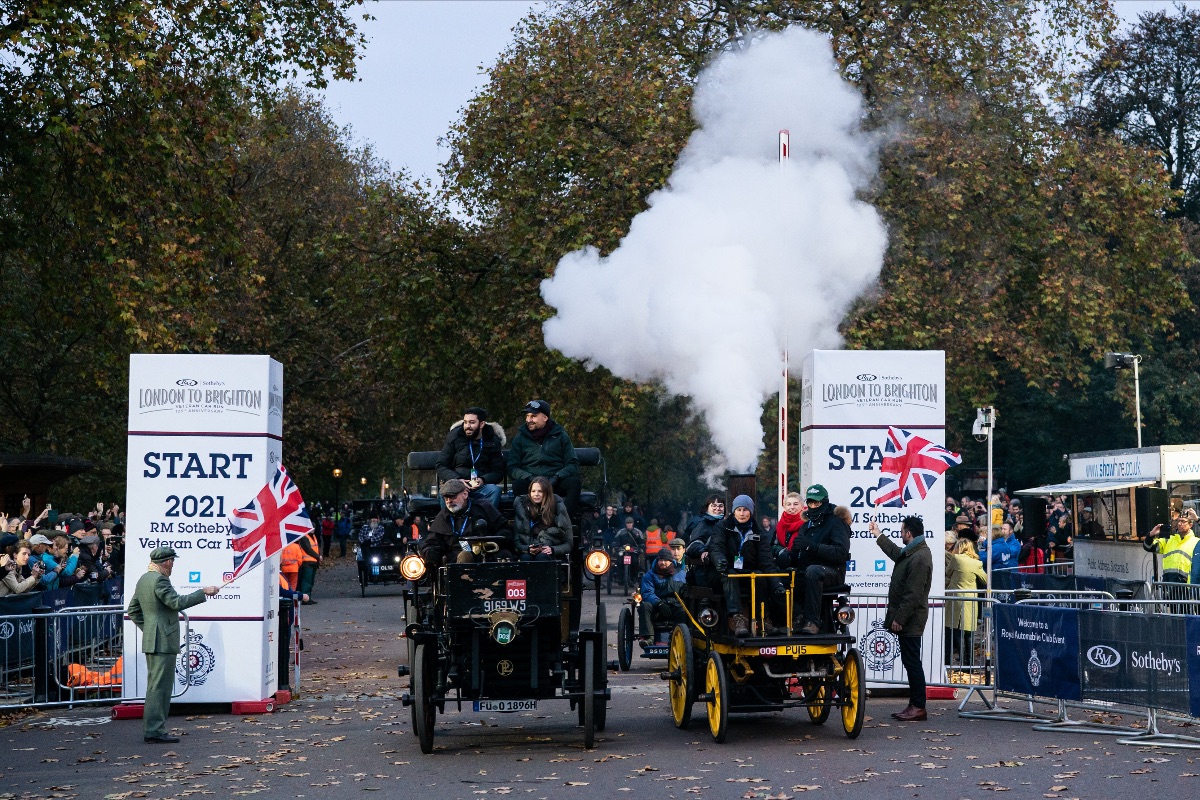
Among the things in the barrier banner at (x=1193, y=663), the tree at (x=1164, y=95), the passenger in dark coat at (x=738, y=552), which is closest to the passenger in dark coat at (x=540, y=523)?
the passenger in dark coat at (x=738, y=552)

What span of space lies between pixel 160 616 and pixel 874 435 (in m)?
7.09

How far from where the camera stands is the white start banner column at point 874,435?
15445 mm

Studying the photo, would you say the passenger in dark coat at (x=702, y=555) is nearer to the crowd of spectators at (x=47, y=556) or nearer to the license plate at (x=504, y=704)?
the license plate at (x=504, y=704)

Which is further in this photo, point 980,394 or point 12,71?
point 980,394

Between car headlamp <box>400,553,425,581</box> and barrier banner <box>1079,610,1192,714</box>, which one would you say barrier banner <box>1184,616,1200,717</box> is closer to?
barrier banner <box>1079,610,1192,714</box>

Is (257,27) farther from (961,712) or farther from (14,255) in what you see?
(961,712)

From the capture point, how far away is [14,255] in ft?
81.8

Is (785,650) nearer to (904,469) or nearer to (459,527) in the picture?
(459,527)

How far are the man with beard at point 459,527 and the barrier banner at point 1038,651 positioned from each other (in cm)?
483

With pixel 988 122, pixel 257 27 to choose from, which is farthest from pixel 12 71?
pixel 988 122

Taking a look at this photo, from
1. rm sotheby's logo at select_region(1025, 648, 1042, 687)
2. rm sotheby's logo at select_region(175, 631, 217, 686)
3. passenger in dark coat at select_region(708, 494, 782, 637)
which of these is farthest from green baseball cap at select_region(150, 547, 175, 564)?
rm sotheby's logo at select_region(1025, 648, 1042, 687)

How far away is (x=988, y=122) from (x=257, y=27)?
1562 cm

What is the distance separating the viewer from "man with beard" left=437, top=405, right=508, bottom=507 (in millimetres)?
13312

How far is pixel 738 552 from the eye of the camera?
12938 mm
